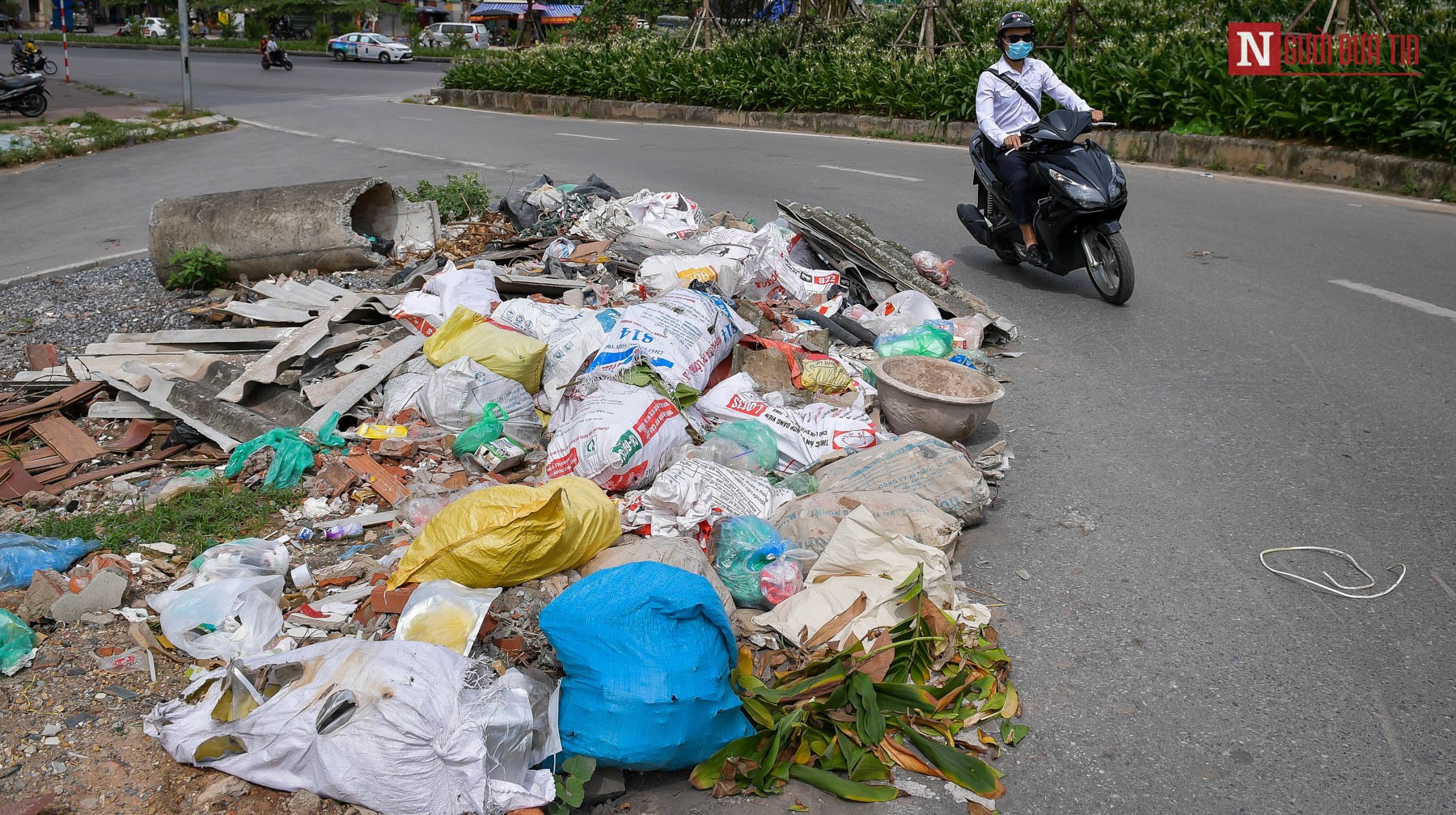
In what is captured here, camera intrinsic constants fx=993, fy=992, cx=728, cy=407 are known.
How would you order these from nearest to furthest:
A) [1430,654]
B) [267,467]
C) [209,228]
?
[1430,654], [267,467], [209,228]

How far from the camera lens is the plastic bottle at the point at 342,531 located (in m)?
3.99

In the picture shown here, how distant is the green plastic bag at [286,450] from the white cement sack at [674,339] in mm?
1295

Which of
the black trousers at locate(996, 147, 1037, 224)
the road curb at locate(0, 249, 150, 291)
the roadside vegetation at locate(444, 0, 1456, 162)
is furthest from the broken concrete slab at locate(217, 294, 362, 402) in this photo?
the roadside vegetation at locate(444, 0, 1456, 162)

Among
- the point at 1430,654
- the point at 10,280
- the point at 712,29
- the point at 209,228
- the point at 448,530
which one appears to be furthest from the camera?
the point at 712,29

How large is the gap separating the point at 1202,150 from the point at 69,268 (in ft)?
39.5

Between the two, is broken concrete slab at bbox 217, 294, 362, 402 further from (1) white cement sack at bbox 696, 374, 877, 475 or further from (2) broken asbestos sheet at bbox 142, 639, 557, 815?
(2) broken asbestos sheet at bbox 142, 639, 557, 815

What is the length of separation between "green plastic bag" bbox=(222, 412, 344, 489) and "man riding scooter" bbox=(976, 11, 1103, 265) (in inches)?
186

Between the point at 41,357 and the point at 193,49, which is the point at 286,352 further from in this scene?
the point at 193,49

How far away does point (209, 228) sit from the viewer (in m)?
7.06

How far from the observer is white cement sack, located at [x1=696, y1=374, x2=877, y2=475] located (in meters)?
4.53

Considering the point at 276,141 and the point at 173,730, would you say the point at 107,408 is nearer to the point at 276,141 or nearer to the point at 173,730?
the point at 173,730

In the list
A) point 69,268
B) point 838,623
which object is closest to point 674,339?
point 838,623

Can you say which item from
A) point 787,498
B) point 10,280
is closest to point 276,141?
point 10,280

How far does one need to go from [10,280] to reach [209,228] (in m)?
2.11
